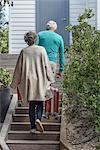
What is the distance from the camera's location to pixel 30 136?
8.38 metres

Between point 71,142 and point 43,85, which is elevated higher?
point 43,85

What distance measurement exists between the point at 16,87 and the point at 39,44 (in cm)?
112

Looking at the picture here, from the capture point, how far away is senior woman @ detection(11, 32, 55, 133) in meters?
8.21

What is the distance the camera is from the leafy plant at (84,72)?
22.6 feet

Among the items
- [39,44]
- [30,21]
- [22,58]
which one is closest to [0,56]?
[30,21]

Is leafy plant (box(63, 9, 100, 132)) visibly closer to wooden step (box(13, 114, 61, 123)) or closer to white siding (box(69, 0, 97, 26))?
wooden step (box(13, 114, 61, 123))

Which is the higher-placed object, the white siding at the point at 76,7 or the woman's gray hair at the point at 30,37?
the white siding at the point at 76,7

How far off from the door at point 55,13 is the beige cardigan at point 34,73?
6998 mm

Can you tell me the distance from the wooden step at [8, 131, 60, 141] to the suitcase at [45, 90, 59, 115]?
514 millimetres

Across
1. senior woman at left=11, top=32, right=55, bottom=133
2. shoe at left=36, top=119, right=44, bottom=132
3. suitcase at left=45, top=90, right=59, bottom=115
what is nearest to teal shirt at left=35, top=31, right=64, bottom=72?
suitcase at left=45, top=90, right=59, bottom=115

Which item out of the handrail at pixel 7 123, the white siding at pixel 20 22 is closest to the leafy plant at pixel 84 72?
the handrail at pixel 7 123

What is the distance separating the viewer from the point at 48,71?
828 cm

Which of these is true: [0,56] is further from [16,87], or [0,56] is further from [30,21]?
[16,87]

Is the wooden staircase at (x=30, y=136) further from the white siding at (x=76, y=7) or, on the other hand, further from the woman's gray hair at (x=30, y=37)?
the white siding at (x=76, y=7)
